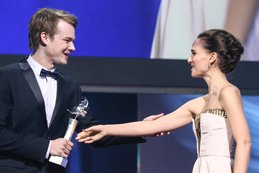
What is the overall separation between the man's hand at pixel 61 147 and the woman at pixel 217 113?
0.19 meters

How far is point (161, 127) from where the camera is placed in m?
3.16

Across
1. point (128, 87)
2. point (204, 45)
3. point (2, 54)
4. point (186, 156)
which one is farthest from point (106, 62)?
point (204, 45)

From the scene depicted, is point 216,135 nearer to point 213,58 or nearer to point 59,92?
point 213,58

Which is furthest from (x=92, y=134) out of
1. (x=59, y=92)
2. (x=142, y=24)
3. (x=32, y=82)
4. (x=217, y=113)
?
(x=142, y=24)

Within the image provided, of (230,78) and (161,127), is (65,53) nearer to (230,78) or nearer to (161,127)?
(161,127)

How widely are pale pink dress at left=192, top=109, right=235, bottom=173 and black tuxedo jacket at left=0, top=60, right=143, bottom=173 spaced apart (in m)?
0.61

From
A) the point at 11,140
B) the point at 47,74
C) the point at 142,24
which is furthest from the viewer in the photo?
the point at 142,24

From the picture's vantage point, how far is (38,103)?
2.91 m

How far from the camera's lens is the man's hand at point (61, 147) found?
2.88 meters

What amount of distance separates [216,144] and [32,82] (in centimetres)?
80

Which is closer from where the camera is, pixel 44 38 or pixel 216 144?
pixel 216 144

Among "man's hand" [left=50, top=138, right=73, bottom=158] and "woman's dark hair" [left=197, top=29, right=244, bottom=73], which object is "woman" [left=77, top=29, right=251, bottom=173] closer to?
"woman's dark hair" [left=197, top=29, right=244, bottom=73]

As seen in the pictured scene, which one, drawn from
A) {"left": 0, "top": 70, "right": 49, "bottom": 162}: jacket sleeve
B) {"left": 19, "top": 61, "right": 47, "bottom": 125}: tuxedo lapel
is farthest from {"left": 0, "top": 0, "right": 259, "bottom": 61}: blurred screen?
{"left": 0, "top": 70, "right": 49, "bottom": 162}: jacket sleeve

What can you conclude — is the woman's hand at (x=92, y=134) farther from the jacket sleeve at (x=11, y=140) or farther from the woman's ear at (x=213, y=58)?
the woman's ear at (x=213, y=58)
